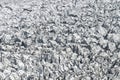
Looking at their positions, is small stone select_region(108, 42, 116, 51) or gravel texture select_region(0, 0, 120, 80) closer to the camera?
gravel texture select_region(0, 0, 120, 80)

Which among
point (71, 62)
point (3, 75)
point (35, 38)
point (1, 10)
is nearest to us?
point (3, 75)

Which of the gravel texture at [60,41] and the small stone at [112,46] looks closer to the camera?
the gravel texture at [60,41]

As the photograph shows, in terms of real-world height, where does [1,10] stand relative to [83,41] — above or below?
above

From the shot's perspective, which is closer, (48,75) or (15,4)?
(48,75)

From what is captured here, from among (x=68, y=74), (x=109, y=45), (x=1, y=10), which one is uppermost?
(x=1, y=10)

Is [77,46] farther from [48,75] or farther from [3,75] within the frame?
[3,75]

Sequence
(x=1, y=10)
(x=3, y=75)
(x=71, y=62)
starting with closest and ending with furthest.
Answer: (x=3, y=75) → (x=71, y=62) → (x=1, y=10)

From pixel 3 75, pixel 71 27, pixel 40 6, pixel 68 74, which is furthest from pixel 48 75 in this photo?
pixel 40 6

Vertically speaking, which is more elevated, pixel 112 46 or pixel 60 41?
pixel 60 41
